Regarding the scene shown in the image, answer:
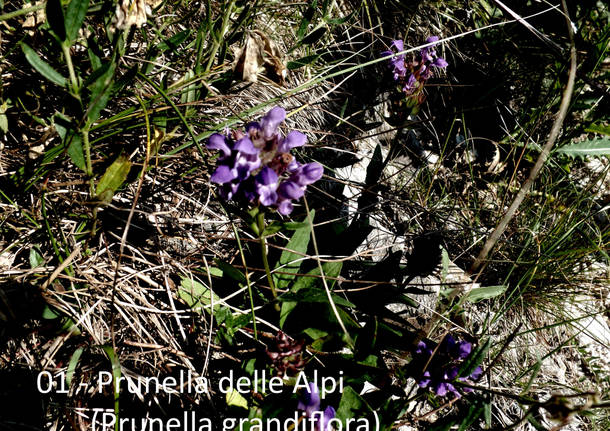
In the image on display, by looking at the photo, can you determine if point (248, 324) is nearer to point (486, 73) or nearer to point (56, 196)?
point (56, 196)

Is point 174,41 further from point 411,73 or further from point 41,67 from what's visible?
point 411,73

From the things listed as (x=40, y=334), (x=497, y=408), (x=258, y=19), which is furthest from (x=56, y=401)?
(x=258, y=19)

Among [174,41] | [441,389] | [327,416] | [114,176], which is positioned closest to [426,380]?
[441,389]

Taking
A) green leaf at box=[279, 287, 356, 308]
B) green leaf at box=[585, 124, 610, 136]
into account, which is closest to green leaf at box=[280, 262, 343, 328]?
green leaf at box=[279, 287, 356, 308]

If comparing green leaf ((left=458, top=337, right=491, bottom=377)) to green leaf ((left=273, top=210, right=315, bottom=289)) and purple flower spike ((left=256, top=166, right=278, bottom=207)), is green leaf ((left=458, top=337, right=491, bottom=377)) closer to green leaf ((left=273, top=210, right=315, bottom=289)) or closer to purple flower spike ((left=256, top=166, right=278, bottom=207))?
green leaf ((left=273, top=210, right=315, bottom=289))

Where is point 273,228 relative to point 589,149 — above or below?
above

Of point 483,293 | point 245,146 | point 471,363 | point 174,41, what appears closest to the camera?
point 245,146
